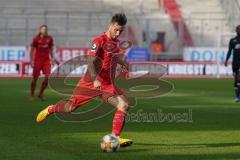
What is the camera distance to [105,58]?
11.8m

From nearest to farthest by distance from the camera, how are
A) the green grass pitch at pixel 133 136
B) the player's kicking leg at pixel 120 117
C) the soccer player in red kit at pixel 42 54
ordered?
the green grass pitch at pixel 133 136 < the player's kicking leg at pixel 120 117 < the soccer player in red kit at pixel 42 54

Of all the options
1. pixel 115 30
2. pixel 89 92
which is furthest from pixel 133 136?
pixel 115 30

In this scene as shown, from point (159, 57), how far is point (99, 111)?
2877cm

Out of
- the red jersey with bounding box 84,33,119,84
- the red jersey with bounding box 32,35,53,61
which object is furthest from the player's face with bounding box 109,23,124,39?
the red jersey with bounding box 32,35,53,61

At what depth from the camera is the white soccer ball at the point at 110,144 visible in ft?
36.1

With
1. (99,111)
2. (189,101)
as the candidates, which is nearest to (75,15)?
(189,101)

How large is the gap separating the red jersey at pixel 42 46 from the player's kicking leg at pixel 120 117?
11.3m

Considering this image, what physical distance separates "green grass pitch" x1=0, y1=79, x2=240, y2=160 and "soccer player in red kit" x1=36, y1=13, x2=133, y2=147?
58 centimetres

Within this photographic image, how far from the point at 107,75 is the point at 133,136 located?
180 cm

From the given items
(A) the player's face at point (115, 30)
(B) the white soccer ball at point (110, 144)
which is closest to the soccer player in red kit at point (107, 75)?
(A) the player's face at point (115, 30)

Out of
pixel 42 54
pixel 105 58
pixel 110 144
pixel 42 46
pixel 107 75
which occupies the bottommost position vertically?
pixel 42 54

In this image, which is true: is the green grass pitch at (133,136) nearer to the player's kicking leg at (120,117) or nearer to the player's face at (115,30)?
the player's kicking leg at (120,117)

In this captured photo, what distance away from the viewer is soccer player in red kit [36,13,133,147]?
11422mm

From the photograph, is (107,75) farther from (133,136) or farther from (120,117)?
(133,136)
